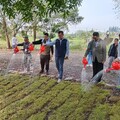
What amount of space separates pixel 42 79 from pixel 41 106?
2614 millimetres

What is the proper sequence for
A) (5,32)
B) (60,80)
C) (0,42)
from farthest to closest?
1. (0,42)
2. (5,32)
3. (60,80)

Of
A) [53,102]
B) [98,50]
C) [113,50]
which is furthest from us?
[113,50]

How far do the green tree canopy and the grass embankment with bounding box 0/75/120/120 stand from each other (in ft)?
6.52

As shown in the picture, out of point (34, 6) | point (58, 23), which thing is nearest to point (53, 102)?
point (34, 6)

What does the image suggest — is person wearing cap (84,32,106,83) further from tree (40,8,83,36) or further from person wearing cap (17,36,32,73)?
tree (40,8,83,36)

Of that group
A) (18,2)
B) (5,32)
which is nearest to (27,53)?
(18,2)

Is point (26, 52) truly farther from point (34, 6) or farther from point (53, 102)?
point (34, 6)

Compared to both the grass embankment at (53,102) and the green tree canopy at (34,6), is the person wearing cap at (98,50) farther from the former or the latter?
the green tree canopy at (34,6)

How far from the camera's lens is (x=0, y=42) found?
28000mm

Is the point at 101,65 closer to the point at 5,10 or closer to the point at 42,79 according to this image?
the point at 42,79

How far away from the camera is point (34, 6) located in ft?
15.9

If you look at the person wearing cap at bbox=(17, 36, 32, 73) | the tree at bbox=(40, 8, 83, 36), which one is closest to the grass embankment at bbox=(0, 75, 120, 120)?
the person wearing cap at bbox=(17, 36, 32, 73)

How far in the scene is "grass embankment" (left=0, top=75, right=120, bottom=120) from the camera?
5570 millimetres

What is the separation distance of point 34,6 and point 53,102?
243 centimetres
